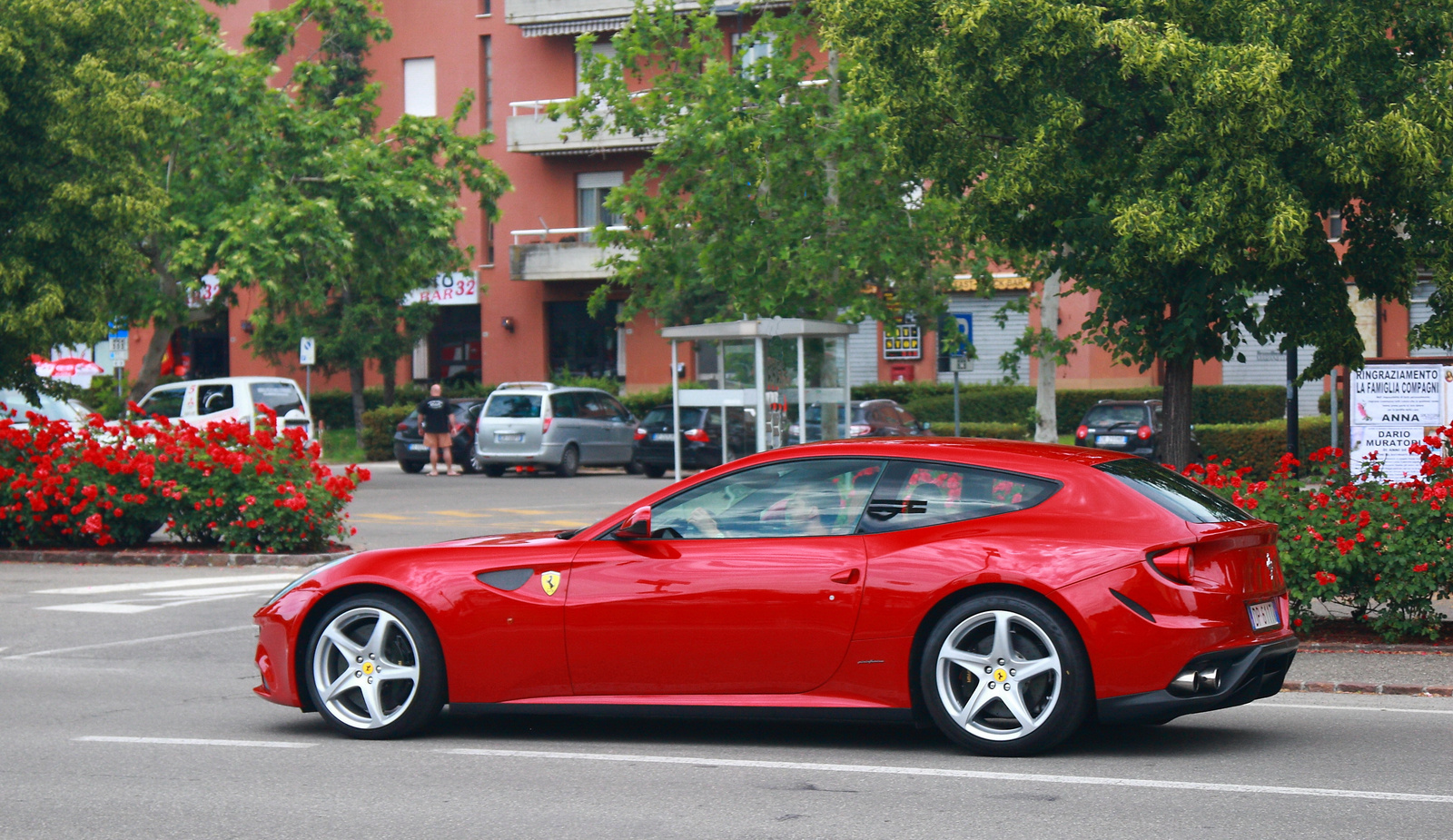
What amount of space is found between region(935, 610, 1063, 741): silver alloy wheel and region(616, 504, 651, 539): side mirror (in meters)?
1.34

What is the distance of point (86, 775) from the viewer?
6625mm

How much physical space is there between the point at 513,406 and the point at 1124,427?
37.6 ft

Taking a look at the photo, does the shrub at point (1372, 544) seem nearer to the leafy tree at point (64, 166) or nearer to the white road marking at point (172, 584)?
the white road marking at point (172, 584)

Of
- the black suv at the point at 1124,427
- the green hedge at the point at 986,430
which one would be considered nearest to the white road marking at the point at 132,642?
the black suv at the point at 1124,427

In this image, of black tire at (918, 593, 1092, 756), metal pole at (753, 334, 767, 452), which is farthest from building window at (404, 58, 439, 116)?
black tire at (918, 593, 1092, 756)

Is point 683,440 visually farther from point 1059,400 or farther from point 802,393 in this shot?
point 1059,400

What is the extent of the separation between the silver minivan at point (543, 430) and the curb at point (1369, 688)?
75.8 ft

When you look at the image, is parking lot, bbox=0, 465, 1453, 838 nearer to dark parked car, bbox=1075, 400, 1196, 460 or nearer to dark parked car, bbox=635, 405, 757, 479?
dark parked car, bbox=635, 405, 757, 479

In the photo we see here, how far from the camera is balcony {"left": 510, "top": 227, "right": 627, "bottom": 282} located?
4428 cm

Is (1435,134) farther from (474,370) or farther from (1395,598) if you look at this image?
(474,370)

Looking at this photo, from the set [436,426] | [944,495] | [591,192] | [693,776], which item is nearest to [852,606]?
[944,495]

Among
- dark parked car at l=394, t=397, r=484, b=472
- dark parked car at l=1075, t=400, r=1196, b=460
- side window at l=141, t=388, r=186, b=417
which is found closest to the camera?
side window at l=141, t=388, r=186, b=417

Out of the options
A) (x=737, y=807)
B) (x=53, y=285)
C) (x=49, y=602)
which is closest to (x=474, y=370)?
(x=53, y=285)

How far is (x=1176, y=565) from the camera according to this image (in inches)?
251
